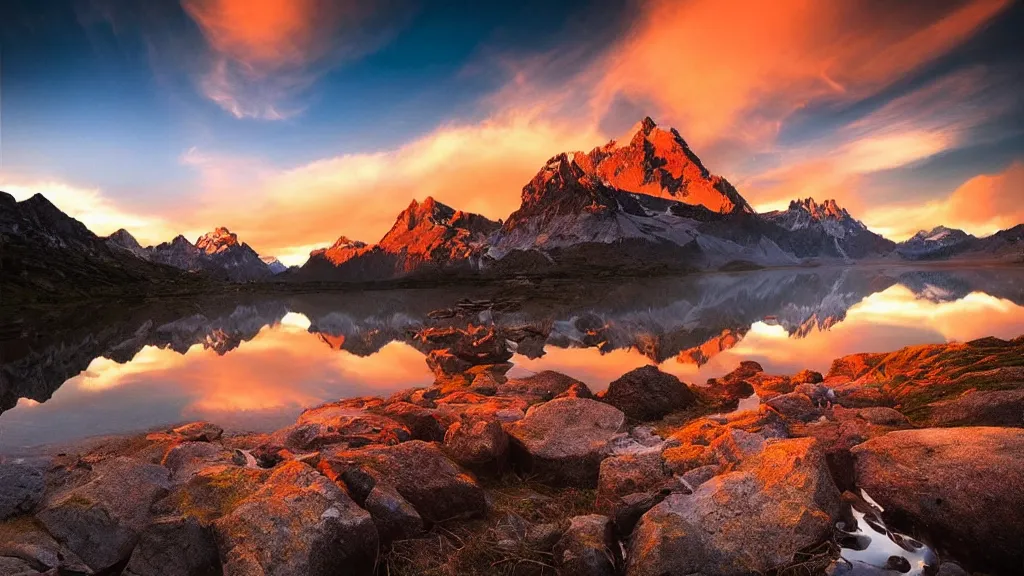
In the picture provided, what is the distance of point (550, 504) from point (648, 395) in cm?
822

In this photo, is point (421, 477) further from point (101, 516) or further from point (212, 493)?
point (101, 516)

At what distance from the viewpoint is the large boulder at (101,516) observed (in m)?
7.16

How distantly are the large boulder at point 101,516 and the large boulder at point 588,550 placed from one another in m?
6.57

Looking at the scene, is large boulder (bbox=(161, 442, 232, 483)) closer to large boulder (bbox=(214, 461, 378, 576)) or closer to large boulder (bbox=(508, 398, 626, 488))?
large boulder (bbox=(214, 461, 378, 576))

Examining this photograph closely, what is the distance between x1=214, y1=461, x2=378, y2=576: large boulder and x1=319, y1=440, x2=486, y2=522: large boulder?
3.31 feet

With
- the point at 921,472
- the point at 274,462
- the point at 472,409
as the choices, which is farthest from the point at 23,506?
the point at 921,472

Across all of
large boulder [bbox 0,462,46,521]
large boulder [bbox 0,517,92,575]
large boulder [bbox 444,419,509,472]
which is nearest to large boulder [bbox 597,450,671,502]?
large boulder [bbox 444,419,509,472]

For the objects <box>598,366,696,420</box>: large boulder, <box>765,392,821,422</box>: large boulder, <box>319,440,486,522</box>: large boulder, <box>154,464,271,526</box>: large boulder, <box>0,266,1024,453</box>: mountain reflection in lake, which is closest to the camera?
<box>154,464,271,526</box>: large boulder

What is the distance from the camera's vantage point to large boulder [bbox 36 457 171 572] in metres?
7.16

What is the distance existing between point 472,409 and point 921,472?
11.3 metres

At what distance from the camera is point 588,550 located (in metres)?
6.46

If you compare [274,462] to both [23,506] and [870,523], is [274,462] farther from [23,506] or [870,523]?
[870,523]

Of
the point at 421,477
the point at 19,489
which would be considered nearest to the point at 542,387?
the point at 421,477

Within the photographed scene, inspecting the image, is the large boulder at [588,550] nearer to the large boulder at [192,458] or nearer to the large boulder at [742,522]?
the large boulder at [742,522]
